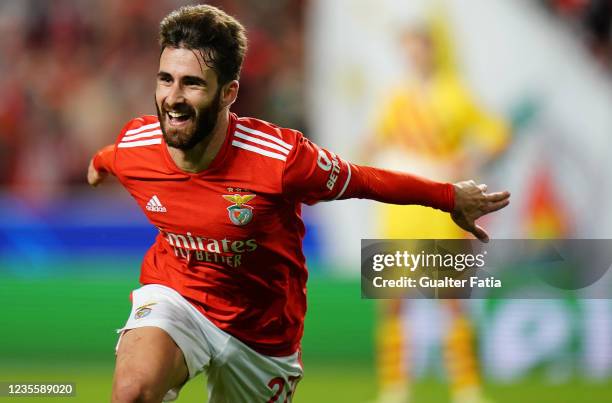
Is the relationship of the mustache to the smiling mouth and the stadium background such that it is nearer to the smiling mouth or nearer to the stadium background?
the smiling mouth

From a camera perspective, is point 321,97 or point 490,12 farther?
point 321,97

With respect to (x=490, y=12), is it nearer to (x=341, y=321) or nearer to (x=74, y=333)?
(x=341, y=321)

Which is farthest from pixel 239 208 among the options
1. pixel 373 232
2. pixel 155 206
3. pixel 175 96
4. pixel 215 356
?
pixel 373 232

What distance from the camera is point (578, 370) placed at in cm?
665

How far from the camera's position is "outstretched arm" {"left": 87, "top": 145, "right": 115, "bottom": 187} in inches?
164

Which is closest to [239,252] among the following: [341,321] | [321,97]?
[341,321]

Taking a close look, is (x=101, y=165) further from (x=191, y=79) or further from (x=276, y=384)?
(x=276, y=384)

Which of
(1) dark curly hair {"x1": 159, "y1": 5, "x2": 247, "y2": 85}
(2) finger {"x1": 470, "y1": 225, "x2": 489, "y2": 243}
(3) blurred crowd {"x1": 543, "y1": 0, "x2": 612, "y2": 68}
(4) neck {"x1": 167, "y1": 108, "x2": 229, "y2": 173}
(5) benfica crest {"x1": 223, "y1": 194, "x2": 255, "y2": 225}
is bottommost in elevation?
(2) finger {"x1": 470, "y1": 225, "x2": 489, "y2": 243}

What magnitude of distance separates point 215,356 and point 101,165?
0.93 metres

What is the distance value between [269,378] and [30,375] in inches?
116

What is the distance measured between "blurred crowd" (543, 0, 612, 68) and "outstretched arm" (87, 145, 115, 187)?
4029 mm

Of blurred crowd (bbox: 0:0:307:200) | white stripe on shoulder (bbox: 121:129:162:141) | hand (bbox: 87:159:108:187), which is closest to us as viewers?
white stripe on shoulder (bbox: 121:129:162:141)

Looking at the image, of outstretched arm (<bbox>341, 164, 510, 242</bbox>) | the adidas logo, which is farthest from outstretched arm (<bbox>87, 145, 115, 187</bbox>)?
outstretched arm (<bbox>341, 164, 510, 242</bbox>)

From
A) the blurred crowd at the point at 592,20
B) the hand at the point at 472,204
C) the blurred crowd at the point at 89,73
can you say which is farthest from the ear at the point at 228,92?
the blurred crowd at the point at 89,73
